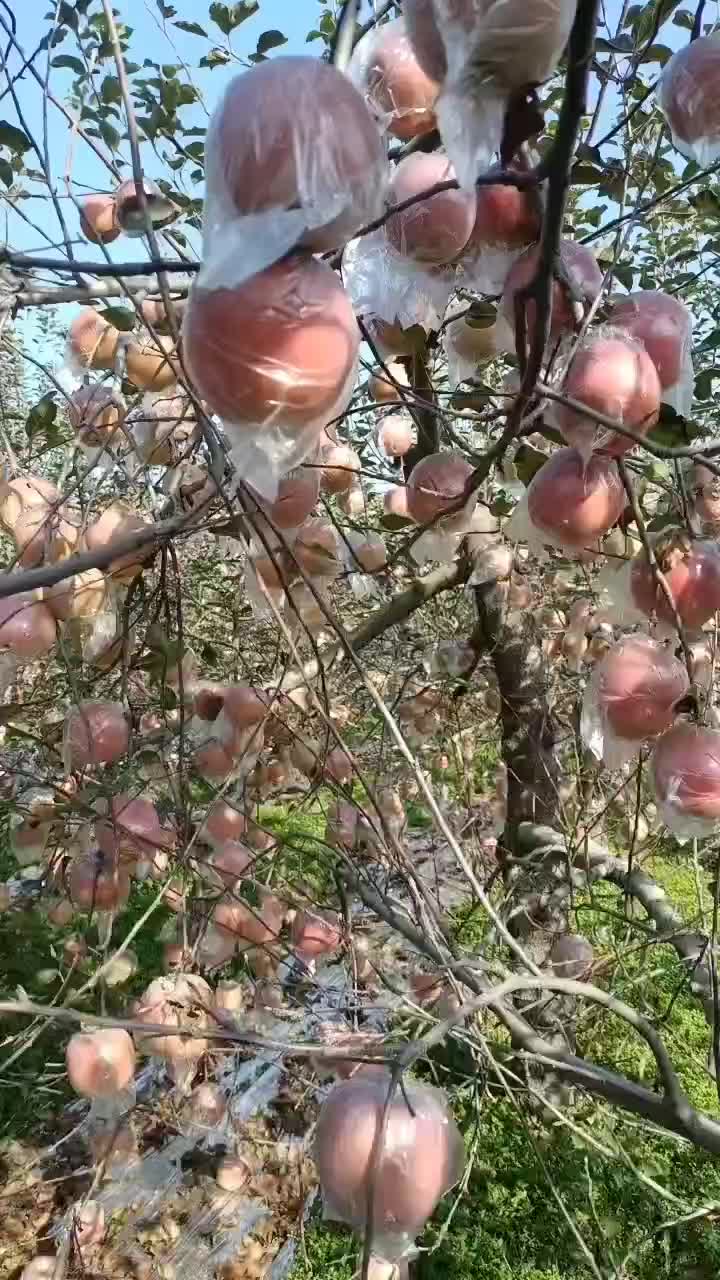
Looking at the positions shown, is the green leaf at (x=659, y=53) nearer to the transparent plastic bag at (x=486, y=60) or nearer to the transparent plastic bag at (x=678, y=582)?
the transparent plastic bag at (x=678, y=582)

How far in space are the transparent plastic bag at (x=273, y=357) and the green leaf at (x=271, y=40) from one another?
874mm

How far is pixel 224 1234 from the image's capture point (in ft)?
6.09

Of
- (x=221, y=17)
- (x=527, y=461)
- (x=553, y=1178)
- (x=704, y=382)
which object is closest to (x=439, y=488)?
(x=527, y=461)

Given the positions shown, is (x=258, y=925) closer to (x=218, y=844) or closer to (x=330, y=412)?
(x=218, y=844)

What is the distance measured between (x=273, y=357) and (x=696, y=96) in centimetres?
33

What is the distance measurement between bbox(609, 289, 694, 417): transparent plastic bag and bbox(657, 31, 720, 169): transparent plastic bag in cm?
9

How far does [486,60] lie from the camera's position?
38cm

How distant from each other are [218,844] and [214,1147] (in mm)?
1036

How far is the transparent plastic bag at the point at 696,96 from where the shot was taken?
541mm

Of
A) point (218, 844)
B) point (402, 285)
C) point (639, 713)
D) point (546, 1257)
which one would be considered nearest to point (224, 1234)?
point (546, 1257)

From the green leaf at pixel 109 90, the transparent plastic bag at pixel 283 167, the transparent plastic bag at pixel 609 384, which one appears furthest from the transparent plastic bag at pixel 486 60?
the green leaf at pixel 109 90

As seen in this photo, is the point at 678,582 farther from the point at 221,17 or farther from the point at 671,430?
the point at 221,17

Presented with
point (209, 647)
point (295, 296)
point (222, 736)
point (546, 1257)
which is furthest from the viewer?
point (546, 1257)

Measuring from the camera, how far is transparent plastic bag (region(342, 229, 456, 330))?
587mm
